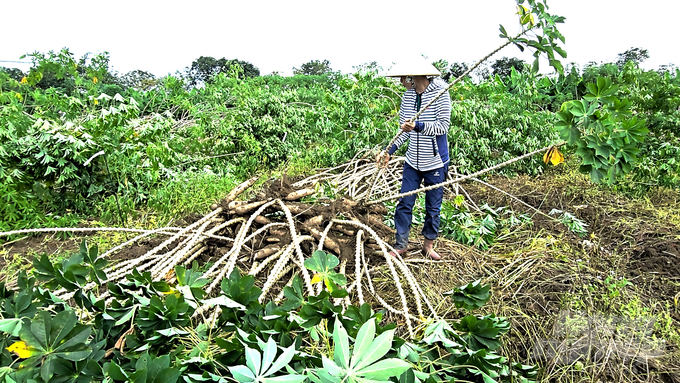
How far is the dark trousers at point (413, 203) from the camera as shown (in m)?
3.02

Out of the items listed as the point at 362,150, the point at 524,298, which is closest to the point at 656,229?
the point at 524,298

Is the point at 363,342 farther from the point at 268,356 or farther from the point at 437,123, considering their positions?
the point at 437,123

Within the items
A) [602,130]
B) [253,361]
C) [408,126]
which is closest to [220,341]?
[253,361]

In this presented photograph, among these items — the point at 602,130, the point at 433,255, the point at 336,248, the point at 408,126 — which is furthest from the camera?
the point at 433,255

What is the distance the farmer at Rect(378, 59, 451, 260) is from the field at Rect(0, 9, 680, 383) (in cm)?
20

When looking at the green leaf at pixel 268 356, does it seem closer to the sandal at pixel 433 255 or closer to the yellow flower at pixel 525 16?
the yellow flower at pixel 525 16

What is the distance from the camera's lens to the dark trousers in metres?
3.02

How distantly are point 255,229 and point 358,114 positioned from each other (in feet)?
9.92

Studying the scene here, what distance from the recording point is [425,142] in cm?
295

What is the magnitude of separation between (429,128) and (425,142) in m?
0.12

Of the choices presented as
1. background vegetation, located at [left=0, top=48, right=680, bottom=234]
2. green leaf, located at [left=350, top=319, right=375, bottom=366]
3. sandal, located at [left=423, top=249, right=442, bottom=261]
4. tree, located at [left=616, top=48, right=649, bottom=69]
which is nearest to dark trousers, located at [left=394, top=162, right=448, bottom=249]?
sandal, located at [left=423, top=249, right=442, bottom=261]

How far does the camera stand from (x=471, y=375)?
1.40 meters

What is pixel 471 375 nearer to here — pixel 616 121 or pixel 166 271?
pixel 616 121

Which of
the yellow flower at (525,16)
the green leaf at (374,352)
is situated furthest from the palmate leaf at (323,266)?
the yellow flower at (525,16)
